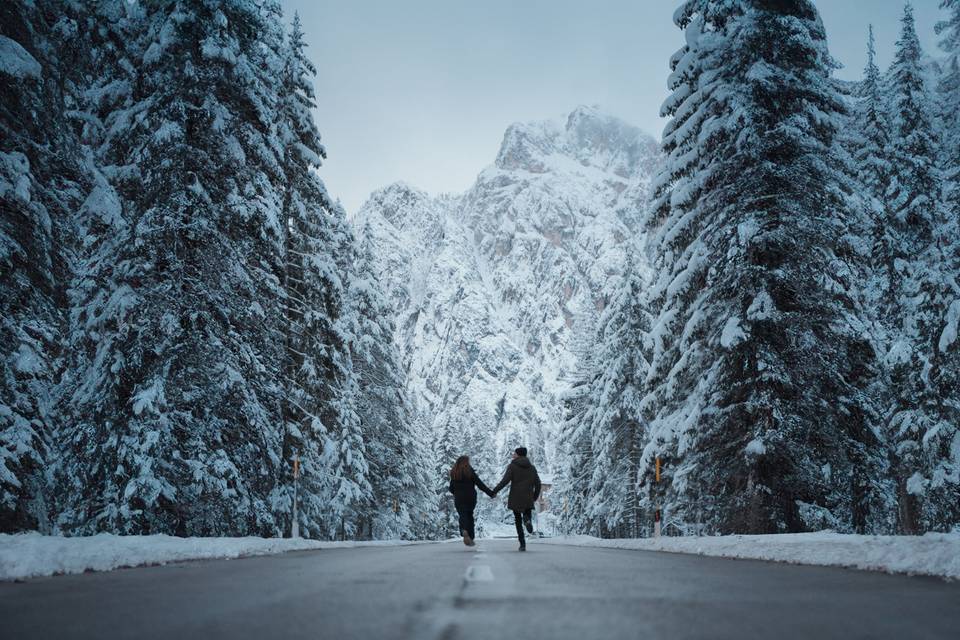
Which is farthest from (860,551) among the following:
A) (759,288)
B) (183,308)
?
(183,308)

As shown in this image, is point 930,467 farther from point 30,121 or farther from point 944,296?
point 30,121

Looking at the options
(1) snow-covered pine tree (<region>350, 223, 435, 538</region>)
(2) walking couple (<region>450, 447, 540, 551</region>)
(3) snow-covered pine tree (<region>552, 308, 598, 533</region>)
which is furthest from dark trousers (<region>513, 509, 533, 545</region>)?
(3) snow-covered pine tree (<region>552, 308, 598, 533</region>)

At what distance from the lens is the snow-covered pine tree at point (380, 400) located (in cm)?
3234

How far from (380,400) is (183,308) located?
2011 centimetres

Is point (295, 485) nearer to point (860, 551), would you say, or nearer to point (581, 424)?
point (860, 551)

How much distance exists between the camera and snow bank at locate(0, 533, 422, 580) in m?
6.31

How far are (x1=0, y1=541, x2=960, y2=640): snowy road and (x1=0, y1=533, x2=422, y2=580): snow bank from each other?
377 mm

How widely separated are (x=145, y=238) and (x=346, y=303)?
16.2 meters

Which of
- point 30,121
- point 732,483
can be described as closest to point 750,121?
point 732,483

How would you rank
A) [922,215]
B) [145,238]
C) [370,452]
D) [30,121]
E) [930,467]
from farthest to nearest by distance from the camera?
[370,452] < [922,215] < [930,467] < [145,238] < [30,121]

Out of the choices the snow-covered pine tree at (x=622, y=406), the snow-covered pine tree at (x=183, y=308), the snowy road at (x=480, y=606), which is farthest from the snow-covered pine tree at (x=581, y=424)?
the snowy road at (x=480, y=606)

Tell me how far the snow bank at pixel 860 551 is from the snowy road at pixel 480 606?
45cm

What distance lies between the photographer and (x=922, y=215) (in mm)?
23141

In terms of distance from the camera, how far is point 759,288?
14641 millimetres
